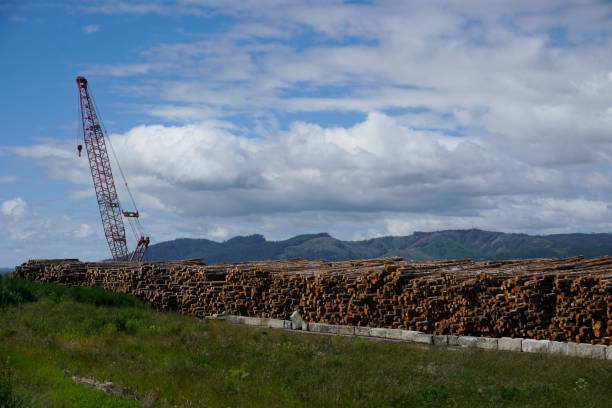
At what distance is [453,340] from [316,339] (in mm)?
4325

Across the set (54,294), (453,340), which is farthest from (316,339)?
(54,294)

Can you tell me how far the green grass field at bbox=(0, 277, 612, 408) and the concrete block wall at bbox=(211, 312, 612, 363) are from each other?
156cm

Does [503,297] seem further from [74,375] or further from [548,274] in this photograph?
[74,375]

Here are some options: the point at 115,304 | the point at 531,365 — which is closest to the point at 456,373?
the point at 531,365

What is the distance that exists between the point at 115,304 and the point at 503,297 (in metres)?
15.7

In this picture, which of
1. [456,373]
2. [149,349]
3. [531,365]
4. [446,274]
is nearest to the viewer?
[456,373]

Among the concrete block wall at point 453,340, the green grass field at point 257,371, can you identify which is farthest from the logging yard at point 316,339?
the concrete block wall at point 453,340

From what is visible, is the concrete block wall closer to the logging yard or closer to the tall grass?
the logging yard

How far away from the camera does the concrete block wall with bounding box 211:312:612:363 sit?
51.4ft

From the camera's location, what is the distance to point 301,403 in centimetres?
1084

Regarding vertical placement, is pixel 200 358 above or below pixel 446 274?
below

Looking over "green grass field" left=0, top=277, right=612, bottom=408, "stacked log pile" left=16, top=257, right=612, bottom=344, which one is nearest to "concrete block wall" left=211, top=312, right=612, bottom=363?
"stacked log pile" left=16, top=257, right=612, bottom=344

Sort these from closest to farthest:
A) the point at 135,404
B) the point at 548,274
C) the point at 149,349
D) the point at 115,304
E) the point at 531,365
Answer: the point at 135,404 < the point at 531,365 < the point at 149,349 < the point at 548,274 < the point at 115,304

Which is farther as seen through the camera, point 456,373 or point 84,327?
point 84,327
